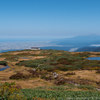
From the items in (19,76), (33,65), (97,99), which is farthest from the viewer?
(33,65)

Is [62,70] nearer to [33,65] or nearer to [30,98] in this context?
[33,65]

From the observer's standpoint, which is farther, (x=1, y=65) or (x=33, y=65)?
(x=1, y=65)

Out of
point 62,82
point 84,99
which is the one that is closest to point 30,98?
point 84,99

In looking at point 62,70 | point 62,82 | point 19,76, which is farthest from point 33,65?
point 62,82

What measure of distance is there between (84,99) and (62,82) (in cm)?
866

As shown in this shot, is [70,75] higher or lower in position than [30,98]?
lower

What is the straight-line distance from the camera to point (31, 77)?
71.0 ft

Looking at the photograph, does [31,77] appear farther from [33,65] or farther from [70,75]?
[33,65]

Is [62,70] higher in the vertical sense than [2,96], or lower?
lower

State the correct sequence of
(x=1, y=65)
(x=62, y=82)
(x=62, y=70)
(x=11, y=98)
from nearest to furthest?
1. (x=11, y=98)
2. (x=62, y=82)
3. (x=62, y=70)
4. (x=1, y=65)

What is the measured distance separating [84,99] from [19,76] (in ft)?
49.8

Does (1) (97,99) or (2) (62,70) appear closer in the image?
(1) (97,99)

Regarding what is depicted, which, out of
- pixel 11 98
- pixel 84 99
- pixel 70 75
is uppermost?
pixel 11 98

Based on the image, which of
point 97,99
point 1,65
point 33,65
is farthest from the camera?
point 1,65
